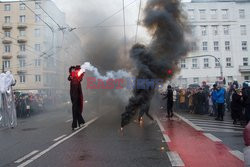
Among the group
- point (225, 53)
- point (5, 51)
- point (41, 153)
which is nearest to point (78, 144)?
point (41, 153)

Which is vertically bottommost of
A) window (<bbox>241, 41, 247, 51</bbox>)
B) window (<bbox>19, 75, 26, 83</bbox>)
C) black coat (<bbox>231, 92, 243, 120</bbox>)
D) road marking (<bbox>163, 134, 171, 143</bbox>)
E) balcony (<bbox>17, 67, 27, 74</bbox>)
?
road marking (<bbox>163, 134, 171, 143</bbox>)

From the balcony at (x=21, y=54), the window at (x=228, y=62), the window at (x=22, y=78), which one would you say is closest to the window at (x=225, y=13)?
the window at (x=228, y=62)

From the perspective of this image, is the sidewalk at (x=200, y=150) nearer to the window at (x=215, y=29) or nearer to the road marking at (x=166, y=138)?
the road marking at (x=166, y=138)

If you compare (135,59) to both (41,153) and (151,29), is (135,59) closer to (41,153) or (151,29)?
(151,29)

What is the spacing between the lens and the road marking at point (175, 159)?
20.6 feet

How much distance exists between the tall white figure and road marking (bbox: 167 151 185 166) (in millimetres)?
8839

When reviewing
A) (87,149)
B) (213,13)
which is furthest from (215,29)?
(87,149)

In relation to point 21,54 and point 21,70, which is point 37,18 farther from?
point 21,70

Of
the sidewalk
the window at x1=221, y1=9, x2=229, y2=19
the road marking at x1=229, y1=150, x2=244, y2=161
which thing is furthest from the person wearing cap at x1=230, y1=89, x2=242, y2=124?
the window at x1=221, y1=9, x2=229, y2=19

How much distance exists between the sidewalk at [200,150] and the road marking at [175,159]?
8 centimetres

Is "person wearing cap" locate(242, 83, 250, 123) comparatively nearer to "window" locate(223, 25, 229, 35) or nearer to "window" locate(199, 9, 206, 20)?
"window" locate(199, 9, 206, 20)

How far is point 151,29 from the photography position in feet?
50.2

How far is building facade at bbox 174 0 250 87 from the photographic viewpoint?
175 feet

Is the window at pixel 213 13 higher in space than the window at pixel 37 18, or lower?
higher
